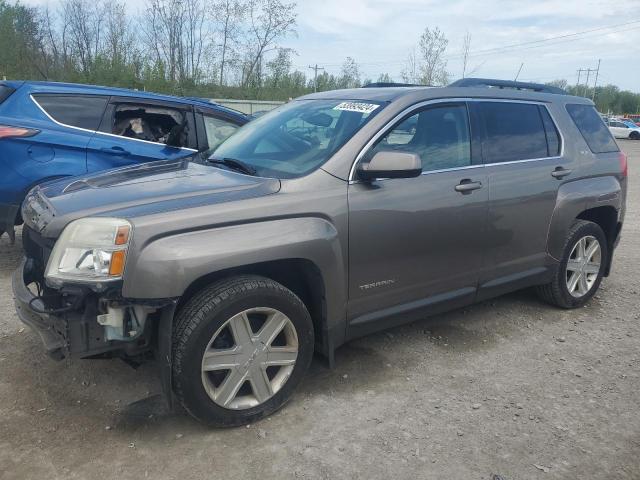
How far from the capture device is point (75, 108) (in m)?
5.48

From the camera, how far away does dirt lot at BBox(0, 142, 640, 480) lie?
257 centimetres

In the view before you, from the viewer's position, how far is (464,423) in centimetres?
295

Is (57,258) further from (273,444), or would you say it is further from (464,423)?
(464,423)

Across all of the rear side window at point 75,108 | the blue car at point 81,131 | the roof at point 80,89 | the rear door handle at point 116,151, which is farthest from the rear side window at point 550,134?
the rear side window at point 75,108

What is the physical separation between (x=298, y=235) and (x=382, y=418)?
113cm

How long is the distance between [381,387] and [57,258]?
1.98 meters

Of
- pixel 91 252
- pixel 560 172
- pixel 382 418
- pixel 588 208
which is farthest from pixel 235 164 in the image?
pixel 588 208

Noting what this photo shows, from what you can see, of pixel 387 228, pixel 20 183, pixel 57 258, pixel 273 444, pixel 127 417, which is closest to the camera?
pixel 57 258

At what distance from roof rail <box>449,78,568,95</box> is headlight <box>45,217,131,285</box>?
8.87 feet

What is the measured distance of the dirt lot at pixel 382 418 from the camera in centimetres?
257

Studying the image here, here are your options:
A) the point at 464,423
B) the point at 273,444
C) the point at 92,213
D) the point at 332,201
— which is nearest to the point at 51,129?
the point at 92,213

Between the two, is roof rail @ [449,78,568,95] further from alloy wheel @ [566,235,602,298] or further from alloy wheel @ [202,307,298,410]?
alloy wheel @ [202,307,298,410]

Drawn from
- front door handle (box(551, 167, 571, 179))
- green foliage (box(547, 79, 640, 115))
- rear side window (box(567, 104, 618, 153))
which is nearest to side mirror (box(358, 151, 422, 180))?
front door handle (box(551, 167, 571, 179))

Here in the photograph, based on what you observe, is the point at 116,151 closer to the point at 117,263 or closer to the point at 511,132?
the point at 117,263
